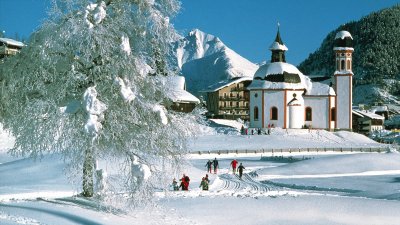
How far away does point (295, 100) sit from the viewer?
3061 inches

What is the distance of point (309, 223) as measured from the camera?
1864 centimetres

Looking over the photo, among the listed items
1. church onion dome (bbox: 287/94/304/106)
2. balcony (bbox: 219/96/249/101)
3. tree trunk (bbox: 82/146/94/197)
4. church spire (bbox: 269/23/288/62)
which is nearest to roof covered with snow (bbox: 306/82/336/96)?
church onion dome (bbox: 287/94/304/106)

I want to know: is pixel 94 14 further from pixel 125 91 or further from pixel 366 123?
pixel 366 123

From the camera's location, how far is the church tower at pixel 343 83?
8038 cm

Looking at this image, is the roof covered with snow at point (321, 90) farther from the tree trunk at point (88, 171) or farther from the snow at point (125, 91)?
the snow at point (125, 91)

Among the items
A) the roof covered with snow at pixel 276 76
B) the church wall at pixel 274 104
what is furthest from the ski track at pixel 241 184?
the roof covered with snow at pixel 276 76

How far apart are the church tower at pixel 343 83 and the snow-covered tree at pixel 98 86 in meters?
64.8

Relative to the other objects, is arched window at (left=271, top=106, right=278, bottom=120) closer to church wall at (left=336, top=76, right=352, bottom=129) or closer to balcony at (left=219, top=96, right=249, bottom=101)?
church wall at (left=336, top=76, right=352, bottom=129)

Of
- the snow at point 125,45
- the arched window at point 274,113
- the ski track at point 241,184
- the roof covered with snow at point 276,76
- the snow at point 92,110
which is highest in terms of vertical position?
the roof covered with snow at point 276,76

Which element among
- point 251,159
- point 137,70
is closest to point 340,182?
point 251,159

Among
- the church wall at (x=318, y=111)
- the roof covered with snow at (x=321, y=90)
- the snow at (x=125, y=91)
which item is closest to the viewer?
the snow at (x=125, y=91)

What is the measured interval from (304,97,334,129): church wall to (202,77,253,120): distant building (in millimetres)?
38298

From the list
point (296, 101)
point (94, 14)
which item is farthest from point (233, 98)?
point (94, 14)

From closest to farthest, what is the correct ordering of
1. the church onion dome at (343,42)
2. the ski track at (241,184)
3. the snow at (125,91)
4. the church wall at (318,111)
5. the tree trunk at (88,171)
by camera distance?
the snow at (125,91), the tree trunk at (88,171), the ski track at (241,184), the church wall at (318,111), the church onion dome at (343,42)
